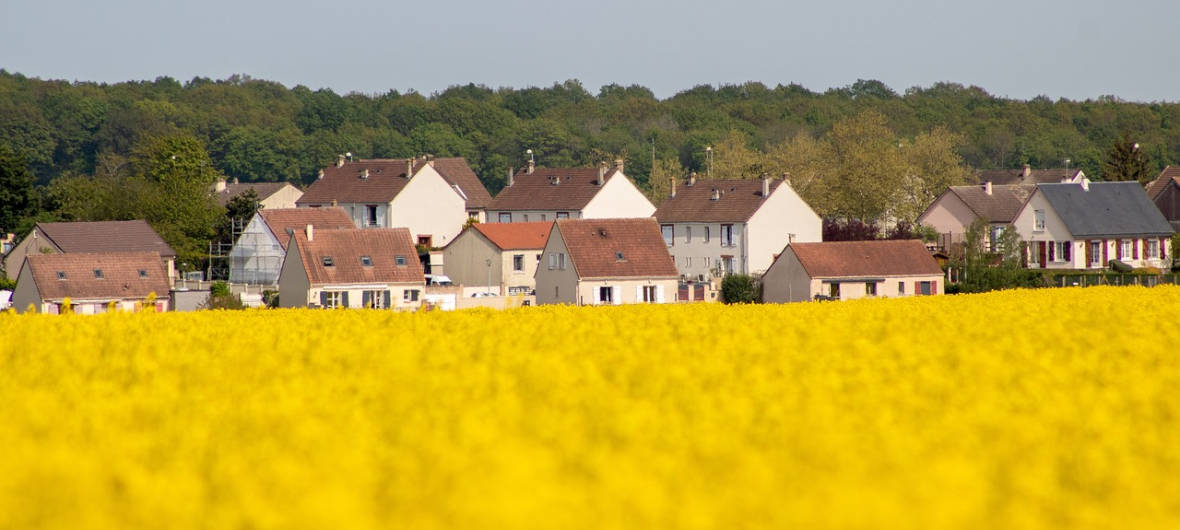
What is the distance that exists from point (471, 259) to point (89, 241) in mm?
20552

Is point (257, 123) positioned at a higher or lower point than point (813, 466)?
higher

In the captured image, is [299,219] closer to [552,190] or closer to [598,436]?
[552,190]

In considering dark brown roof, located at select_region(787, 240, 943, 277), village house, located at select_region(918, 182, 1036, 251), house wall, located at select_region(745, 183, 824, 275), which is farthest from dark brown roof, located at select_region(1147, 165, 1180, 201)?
dark brown roof, located at select_region(787, 240, 943, 277)

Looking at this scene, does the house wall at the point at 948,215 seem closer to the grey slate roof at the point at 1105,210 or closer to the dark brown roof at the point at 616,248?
the grey slate roof at the point at 1105,210

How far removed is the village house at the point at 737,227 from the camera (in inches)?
3297

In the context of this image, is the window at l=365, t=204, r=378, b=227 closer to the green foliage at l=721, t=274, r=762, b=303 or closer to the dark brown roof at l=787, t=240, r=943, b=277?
the green foliage at l=721, t=274, r=762, b=303

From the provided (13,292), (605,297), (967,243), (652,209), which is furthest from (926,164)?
(13,292)

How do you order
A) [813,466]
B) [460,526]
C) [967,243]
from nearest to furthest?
[460,526]
[813,466]
[967,243]

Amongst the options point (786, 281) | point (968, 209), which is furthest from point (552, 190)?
point (786, 281)

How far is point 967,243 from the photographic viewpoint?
3004 inches

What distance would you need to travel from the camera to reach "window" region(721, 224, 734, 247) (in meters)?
84.4

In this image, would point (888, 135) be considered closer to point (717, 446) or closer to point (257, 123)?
point (257, 123)

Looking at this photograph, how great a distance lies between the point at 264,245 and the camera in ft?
263

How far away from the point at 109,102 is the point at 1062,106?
406ft
